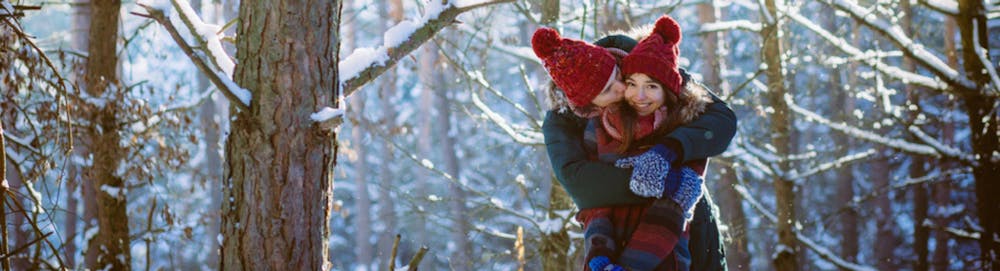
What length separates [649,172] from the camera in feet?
8.43

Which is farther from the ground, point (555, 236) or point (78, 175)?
point (78, 175)

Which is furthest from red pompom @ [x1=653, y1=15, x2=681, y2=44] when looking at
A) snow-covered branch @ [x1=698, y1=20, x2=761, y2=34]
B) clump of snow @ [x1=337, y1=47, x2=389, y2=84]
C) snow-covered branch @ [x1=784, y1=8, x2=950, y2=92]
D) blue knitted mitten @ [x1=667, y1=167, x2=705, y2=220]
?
snow-covered branch @ [x1=698, y1=20, x2=761, y2=34]

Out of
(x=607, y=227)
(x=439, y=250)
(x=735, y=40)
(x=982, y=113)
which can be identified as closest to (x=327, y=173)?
(x=607, y=227)

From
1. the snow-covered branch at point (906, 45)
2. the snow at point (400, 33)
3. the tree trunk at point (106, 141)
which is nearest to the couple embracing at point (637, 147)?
the snow at point (400, 33)

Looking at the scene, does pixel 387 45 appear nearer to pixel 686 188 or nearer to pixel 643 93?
pixel 643 93

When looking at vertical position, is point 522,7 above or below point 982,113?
above

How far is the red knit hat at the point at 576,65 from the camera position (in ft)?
9.22

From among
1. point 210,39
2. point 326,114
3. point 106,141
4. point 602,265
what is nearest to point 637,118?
point 602,265

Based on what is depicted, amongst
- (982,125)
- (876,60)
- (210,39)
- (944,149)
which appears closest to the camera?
(210,39)

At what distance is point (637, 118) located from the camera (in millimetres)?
2816

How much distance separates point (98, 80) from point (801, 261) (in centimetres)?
1502

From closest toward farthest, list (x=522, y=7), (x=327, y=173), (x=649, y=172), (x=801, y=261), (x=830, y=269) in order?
(x=649, y=172) < (x=327, y=173) < (x=522, y=7) < (x=801, y=261) < (x=830, y=269)

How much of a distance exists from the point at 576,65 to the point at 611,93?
15 centimetres

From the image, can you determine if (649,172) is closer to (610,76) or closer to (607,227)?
(607,227)
